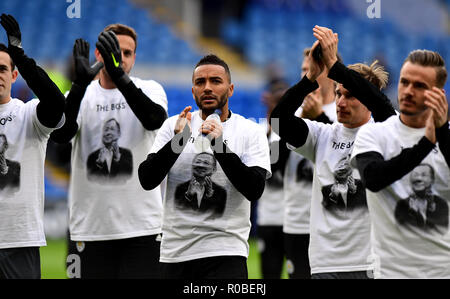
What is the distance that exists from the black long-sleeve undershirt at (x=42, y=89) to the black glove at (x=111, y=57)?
→ 531 millimetres

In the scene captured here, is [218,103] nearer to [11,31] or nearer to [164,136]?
Answer: [164,136]

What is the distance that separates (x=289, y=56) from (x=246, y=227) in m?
16.1

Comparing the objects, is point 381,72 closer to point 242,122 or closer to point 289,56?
point 242,122

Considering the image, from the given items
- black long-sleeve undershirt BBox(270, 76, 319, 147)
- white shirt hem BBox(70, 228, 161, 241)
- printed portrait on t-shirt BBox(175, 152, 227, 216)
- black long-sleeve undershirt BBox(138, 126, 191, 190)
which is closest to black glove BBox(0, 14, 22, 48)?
black long-sleeve undershirt BBox(138, 126, 191, 190)

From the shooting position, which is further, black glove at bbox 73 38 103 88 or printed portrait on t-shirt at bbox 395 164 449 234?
black glove at bbox 73 38 103 88

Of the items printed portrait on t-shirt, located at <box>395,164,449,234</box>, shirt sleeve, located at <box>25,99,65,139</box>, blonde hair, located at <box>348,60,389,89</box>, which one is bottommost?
printed portrait on t-shirt, located at <box>395,164,449,234</box>

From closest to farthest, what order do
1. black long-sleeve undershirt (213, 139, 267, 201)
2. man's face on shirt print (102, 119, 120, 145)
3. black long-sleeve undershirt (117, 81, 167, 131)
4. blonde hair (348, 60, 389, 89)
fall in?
black long-sleeve undershirt (213, 139, 267, 201), blonde hair (348, 60, 389, 89), black long-sleeve undershirt (117, 81, 167, 131), man's face on shirt print (102, 119, 120, 145)

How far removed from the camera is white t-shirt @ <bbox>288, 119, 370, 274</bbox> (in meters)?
5.23

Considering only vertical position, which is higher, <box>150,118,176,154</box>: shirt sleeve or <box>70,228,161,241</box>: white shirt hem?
<box>150,118,176,154</box>: shirt sleeve

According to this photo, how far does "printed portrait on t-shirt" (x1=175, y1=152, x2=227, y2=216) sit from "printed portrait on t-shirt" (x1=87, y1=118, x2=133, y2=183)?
1036 mm

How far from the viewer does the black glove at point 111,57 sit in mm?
5594

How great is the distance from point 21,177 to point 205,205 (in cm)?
132

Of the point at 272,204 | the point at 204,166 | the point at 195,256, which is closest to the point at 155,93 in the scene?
the point at 204,166

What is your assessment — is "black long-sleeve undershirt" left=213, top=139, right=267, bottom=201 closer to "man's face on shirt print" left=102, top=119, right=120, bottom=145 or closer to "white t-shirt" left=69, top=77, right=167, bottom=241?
"white t-shirt" left=69, top=77, right=167, bottom=241
